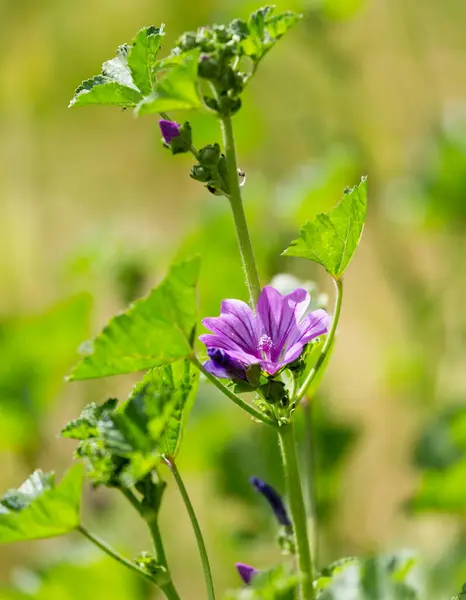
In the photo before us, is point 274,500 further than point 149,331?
Yes

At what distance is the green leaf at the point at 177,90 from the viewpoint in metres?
0.44

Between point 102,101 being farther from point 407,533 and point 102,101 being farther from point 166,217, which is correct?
point 166,217

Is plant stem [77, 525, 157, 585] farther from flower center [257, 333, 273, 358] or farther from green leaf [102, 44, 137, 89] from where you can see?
green leaf [102, 44, 137, 89]

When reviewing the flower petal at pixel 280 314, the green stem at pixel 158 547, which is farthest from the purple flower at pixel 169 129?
the green stem at pixel 158 547

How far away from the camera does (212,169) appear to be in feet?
1.59

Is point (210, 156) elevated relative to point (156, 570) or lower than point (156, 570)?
elevated

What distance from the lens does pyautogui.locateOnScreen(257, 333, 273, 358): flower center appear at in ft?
1.67

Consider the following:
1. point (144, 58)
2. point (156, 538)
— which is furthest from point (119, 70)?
point (156, 538)

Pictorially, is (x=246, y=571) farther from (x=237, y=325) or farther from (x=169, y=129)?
(x=169, y=129)

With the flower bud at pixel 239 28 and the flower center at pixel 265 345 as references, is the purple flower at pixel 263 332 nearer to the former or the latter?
the flower center at pixel 265 345

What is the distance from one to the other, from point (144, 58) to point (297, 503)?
0.26 m

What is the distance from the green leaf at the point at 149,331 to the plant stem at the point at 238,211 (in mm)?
47

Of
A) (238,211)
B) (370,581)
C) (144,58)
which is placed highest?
(144,58)

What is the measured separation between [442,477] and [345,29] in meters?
2.01
